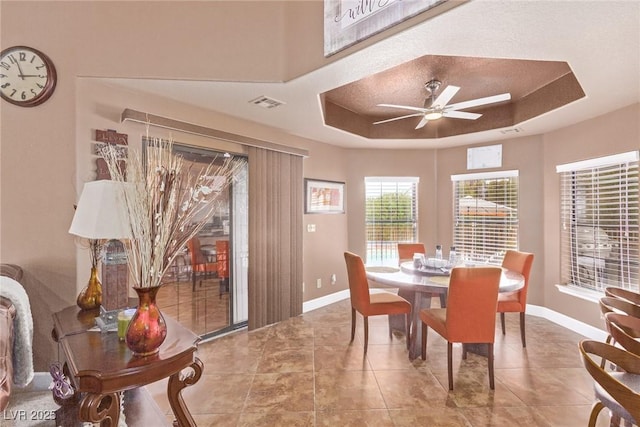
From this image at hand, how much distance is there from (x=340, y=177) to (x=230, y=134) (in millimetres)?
2088

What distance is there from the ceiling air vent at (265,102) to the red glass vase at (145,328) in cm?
211

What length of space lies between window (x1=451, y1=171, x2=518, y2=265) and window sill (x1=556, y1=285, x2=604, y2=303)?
2.57 feet

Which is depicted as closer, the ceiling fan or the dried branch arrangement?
the dried branch arrangement

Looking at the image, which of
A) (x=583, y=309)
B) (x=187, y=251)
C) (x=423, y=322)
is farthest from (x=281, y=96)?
(x=583, y=309)

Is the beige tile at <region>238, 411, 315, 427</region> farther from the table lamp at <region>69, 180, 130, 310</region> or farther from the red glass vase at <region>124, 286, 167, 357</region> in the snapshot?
the table lamp at <region>69, 180, 130, 310</region>

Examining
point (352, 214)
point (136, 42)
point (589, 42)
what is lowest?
point (352, 214)

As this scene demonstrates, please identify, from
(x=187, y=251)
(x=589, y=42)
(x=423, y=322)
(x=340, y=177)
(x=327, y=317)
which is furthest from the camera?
(x=340, y=177)

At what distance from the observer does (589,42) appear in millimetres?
1981

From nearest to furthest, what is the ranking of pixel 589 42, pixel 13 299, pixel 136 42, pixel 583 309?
pixel 13 299 < pixel 589 42 < pixel 136 42 < pixel 583 309

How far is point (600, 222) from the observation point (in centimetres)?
344

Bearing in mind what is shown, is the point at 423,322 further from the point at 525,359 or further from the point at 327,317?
the point at 327,317

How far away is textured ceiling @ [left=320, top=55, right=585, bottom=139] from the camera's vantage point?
2950 millimetres

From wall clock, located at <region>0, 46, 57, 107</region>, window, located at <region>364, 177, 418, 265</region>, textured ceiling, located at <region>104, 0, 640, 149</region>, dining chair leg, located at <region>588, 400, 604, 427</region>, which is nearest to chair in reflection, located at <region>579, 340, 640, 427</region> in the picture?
dining chair leg, located at <region>588, 400, 604, 427</region>

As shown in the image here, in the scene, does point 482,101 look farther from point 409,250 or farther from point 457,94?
point 409,250
